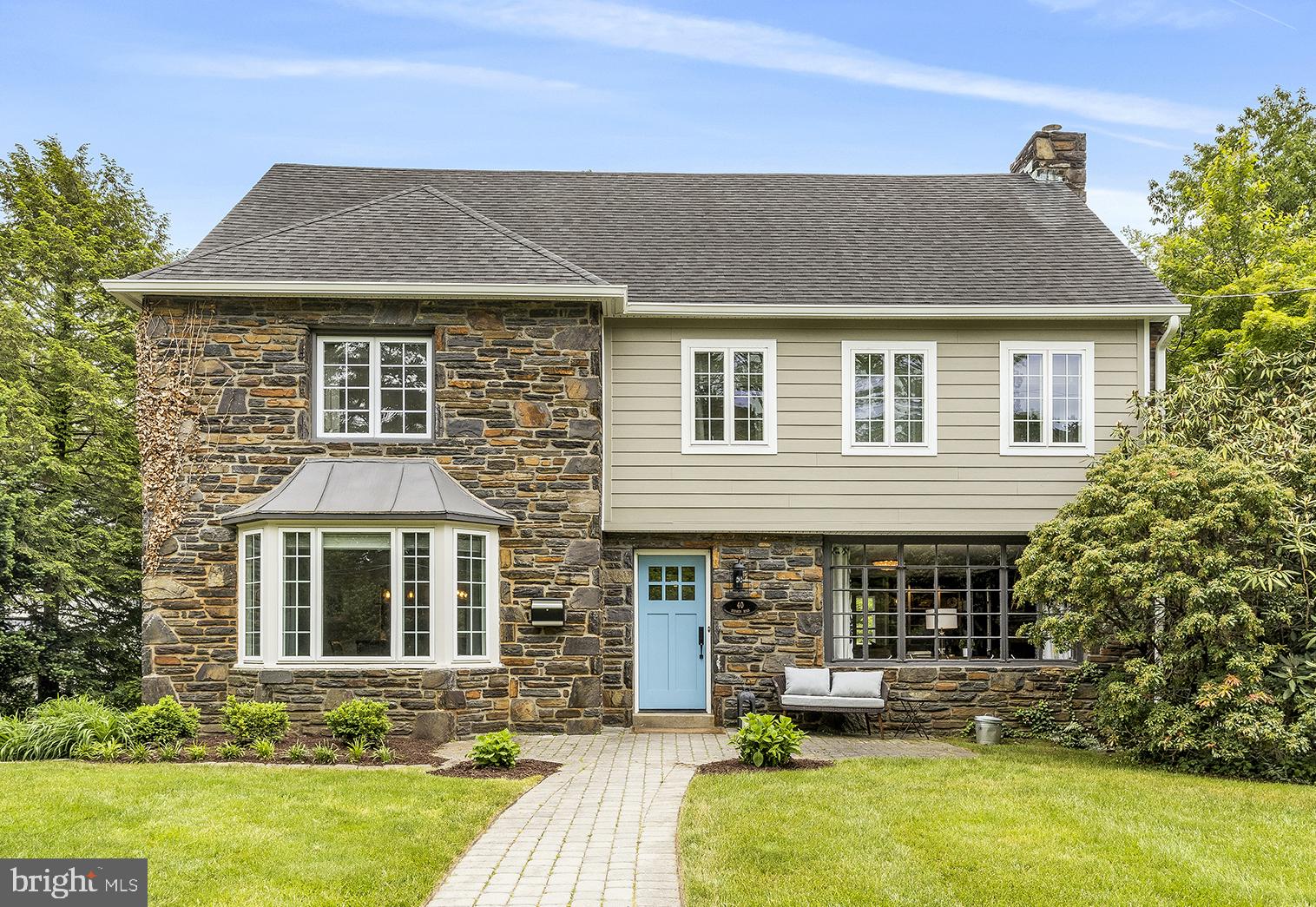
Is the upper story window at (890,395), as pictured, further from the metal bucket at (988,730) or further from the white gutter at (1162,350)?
the metal bucket at (988,730)

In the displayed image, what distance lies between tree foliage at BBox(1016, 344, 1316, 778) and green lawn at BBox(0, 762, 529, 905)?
611 centimetres

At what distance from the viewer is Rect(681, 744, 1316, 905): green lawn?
5352mm

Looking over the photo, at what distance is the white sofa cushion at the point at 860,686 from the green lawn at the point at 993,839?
2.18 m

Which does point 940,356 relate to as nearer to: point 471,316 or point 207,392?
point 471,316

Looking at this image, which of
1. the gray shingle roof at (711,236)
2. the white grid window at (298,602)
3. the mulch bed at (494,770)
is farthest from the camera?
the gray shingle roof at (711,236)

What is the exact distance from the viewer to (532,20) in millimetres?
13188

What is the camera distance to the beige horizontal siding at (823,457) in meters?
12.1

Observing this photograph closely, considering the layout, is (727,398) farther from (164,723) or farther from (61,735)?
(61,735)

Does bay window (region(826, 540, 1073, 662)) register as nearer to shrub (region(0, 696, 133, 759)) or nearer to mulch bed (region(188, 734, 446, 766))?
mulch bed (region(188, 734, 446, 766))

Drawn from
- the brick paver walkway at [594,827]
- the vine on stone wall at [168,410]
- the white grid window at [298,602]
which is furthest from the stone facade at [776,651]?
the vine on stone wall at [168,410]

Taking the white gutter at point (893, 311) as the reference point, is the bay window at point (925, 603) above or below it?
below

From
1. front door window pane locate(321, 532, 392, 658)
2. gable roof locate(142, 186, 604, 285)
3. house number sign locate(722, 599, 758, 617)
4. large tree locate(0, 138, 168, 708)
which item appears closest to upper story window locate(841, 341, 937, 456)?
house number sign locate(722, 599, 758, 617)

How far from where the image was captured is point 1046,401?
40.3 ft

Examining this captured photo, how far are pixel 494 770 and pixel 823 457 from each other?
5594 mm
